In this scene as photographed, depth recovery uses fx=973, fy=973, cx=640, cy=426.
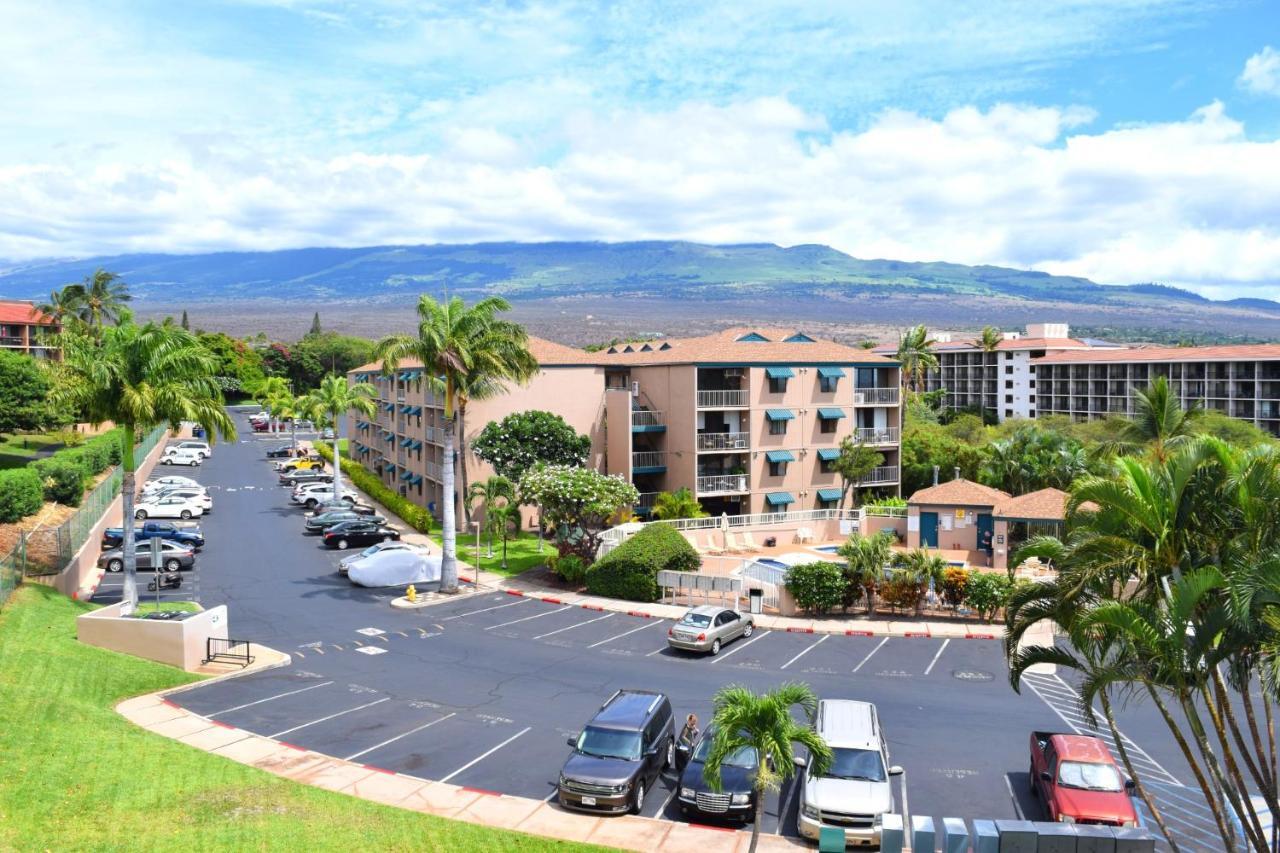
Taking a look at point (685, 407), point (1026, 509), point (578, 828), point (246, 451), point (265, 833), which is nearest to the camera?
point (265, 833)

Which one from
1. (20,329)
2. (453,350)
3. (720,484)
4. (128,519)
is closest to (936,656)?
(453,350)

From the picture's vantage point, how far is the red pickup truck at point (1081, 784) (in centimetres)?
1755

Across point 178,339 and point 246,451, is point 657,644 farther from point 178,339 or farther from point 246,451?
point 246,451

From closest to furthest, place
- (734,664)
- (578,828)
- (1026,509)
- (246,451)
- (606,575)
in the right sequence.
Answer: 1. (578,828)
2. (734,664)
3. (606,575)
4. (1026,509)
5. (246,451)

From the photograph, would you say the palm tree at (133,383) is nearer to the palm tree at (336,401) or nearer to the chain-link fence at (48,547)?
the chain-link fence at (48,547)

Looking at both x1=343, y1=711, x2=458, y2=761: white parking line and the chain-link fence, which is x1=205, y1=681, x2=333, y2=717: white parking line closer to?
x1=343, y1=711, x2=458, y2=761: white parking line

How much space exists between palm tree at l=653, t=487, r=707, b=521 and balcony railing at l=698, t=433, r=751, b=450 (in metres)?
3.64

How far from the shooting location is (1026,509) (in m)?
44.5

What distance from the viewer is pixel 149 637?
91.9 feet

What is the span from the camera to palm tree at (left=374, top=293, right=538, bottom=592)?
39.7m

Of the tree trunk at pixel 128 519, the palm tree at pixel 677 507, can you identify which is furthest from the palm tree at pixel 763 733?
the palm tree at pixel 677 507

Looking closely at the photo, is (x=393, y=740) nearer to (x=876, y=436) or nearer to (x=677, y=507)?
(x=677, y=507)

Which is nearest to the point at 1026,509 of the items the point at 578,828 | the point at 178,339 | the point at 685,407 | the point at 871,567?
the point at 871,567

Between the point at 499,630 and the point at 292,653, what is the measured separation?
7.11m
